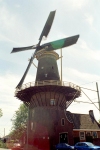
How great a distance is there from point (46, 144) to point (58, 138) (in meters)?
2.14

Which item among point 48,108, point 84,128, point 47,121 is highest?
point 48,108

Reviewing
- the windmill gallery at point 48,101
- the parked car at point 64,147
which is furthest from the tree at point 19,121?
the parked car at point 64,147

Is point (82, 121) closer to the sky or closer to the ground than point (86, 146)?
closer to the sky

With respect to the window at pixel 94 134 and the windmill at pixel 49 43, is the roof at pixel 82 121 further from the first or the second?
the windmill at pixel 49 43

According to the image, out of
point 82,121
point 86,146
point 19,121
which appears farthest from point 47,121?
point 19,121

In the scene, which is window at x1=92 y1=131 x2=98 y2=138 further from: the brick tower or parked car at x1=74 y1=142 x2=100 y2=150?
parked car at x1=74 y1=142 x2=100 y2=150

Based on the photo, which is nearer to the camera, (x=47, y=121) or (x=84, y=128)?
(x=47, y=121)

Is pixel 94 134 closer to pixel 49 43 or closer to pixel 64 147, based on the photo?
pixel 64 147

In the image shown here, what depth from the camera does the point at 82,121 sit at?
3291 cm

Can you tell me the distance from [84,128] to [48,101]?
8.32 m

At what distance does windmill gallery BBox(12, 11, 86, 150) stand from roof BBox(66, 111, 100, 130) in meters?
1.87

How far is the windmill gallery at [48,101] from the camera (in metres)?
27.9

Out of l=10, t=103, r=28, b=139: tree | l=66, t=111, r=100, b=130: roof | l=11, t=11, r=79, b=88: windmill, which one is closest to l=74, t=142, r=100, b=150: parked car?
l=66, t=111, r=100, b=130: roof

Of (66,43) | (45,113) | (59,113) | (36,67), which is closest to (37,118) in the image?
(45,113)
